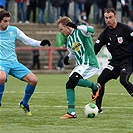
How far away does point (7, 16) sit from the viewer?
41.4ft

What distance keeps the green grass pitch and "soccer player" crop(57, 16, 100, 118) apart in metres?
0.47

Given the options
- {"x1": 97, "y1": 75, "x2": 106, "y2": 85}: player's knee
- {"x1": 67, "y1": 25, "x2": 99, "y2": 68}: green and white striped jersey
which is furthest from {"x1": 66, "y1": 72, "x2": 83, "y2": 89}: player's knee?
{"x1": 97, "y1": 75, "x2": 106, "y2": 85}: player's knee

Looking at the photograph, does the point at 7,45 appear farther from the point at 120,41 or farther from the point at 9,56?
the point at 120,41

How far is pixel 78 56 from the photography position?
12805mm

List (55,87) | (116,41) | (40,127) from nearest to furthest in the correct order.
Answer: (40,127) < (116,41) < (55,87)

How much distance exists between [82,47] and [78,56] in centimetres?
21

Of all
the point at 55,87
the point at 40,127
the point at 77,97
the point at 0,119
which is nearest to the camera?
the point at 40,127

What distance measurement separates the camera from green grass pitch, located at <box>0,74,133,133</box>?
10852 millimetres

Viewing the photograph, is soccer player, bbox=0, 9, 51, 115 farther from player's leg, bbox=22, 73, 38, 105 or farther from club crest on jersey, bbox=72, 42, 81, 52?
club crest on jersey, bbox=72, 42, 81, 52

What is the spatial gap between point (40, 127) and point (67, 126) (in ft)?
1.54

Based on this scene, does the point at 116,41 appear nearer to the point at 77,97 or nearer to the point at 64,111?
the point at 64,111

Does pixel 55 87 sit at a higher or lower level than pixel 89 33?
lower

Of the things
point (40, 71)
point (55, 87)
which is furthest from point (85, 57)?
point (40, 71)

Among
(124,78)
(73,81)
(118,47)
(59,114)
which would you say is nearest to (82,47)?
(73,81)
